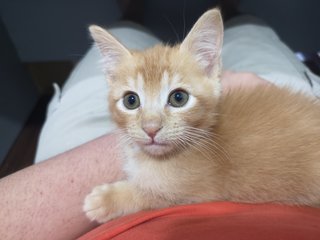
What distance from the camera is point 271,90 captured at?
69 cm

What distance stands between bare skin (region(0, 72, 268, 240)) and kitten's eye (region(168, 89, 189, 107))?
232mm

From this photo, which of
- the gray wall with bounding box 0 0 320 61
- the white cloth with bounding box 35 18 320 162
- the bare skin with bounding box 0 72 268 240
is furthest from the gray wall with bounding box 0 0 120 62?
the bare skin with bounding box 0 72 268 240

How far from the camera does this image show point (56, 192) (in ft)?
2.40

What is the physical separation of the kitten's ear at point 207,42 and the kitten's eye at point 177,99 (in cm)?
7

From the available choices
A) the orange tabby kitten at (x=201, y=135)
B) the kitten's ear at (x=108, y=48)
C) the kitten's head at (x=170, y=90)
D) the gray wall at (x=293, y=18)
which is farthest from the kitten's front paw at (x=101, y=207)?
the gray wall at (x=293, y=18)

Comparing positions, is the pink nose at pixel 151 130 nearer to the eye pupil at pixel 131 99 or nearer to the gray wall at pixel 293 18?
the eye pupil at pixel 131 99

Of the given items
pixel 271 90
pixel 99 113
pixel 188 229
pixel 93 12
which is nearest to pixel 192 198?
pixel 188 229

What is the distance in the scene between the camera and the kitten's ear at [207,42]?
61 centimetres

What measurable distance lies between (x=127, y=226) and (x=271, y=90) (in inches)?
13.6

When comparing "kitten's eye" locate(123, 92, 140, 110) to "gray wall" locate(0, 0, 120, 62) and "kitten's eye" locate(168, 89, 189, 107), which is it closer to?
"kitten's eye" locate(168, 89, 189, 107)

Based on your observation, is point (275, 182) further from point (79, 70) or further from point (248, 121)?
point (79, 70)

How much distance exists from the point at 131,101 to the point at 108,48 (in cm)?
11

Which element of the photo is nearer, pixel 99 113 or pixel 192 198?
pixel 192 198

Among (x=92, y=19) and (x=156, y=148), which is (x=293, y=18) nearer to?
(x=92, y=19)
